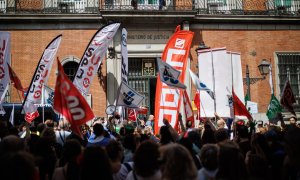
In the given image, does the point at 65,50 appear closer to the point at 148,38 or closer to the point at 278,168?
the point at 148,38

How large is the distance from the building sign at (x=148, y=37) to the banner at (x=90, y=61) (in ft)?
27.2

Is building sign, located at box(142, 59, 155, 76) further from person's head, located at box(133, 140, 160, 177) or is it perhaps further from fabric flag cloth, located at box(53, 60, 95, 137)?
person's head, located at box(133, 140, 160, 177)

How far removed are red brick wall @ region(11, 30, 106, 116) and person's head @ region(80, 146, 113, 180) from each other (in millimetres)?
15581

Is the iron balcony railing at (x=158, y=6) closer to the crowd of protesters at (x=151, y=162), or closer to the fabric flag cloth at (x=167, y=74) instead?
the fabric flag cloth at (x=167, y=74)

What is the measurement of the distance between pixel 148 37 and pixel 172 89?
9.62 m

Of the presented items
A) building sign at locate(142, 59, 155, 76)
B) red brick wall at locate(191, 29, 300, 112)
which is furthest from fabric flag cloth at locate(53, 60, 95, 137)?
building sign at locate(142, 59, 155, 76)

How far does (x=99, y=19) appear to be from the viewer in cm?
2020

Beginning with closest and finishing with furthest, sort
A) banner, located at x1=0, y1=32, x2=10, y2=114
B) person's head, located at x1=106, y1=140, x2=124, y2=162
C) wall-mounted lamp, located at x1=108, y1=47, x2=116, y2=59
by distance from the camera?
person's head, located at x1=106, y1=140, x2=124, y2=162 < banner, located at x1=0, y1=32, x2=10, y2=114 < wall-mounted lamp, located at x1=108, y1=47, x2=116, y2=59

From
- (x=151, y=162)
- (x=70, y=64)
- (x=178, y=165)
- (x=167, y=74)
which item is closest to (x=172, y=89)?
(x=167, y=74)

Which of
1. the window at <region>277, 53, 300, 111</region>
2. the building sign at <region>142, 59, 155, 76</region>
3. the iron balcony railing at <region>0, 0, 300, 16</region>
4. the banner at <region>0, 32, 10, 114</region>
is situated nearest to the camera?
Answer: the banner at <region>0, 32, 10, 114</region>

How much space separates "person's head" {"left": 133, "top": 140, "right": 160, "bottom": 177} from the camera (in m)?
4.23

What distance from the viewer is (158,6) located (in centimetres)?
2127

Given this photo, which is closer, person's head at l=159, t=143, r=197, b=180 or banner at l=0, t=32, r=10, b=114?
person's head at l=159, t=143, r=197, b=180

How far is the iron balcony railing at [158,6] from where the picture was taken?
20.5m
